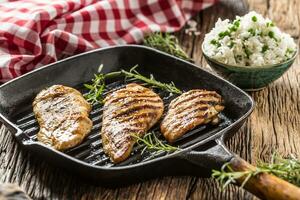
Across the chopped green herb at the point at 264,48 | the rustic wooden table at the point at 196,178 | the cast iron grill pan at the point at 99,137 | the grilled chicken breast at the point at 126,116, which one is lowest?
the rustic wooden table at the point at 196,178

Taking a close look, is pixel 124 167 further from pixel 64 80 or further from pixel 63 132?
pixel 64 80

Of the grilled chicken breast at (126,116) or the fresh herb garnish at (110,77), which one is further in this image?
the fresh herb garnish at (110,77)

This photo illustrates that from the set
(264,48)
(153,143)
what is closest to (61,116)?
(153,143)

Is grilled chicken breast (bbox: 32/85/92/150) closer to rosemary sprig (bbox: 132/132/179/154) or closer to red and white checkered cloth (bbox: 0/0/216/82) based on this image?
rosemary sprig (bbox: 132/132/179/154)

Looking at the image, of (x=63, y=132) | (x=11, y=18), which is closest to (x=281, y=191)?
(x=63, y=132)

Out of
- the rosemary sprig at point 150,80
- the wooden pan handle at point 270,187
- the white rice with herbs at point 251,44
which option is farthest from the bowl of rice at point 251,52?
the wooden pan handle at point 270,187

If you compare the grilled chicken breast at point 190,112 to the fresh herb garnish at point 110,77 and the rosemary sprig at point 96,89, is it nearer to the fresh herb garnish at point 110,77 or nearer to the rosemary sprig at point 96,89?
the fresh herb garnish at point 110,77

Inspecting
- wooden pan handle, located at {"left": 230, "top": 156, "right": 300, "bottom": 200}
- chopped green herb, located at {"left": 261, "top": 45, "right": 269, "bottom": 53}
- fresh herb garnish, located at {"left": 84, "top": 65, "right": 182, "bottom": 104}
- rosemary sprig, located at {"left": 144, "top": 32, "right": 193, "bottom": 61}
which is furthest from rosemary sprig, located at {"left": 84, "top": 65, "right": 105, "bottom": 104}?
wooden pan handle, located at {"left": 230, "top": 156, "right": 300, "bottom": 200}
